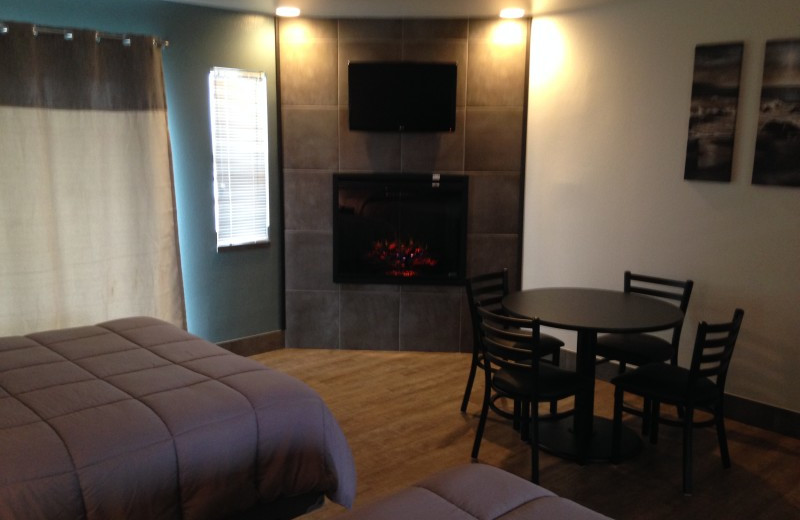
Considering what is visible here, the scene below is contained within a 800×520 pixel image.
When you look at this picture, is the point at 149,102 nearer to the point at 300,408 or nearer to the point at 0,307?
the point at 0,307

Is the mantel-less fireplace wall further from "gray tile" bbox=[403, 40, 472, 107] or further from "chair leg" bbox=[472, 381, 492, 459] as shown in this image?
"chair leg" bbox=[472, 381, 492, 459]

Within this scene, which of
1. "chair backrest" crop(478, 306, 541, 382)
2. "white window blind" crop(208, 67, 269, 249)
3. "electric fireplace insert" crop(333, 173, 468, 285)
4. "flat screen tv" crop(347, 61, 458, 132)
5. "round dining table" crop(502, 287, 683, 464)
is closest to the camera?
"chair backrest" crop(478, 306, 541, 382)

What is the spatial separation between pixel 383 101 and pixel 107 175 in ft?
6.37

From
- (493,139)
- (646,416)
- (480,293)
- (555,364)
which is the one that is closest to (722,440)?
(646,416)

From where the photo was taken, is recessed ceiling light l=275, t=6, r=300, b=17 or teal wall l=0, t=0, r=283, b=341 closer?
teal wall l=0, t=0, r=283, b=341

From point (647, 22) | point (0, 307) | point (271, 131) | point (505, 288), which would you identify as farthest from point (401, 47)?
point (0, 307)

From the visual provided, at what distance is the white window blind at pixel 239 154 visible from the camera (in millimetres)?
4828

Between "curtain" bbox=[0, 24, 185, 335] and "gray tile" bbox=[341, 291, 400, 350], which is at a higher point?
"curtain" bbox=[0, 24, 185, 335]

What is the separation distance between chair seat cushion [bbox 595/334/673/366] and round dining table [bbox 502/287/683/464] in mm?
264

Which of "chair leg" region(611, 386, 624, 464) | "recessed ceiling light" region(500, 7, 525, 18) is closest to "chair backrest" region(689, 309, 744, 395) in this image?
"chair leg" region(611, 386, 624, 464)

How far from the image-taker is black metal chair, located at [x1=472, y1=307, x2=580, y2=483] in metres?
3.24

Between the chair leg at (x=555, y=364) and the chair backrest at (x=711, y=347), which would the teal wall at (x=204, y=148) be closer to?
the chair leg at (x=555, y=364)

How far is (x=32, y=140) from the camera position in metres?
3.91

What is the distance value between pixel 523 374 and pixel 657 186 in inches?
65.8
